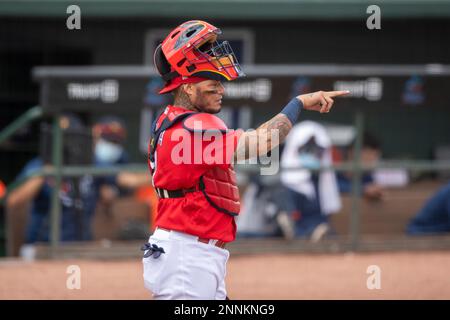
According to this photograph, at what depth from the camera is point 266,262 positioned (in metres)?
9.20

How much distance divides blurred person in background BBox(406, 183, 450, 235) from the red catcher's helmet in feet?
17.5

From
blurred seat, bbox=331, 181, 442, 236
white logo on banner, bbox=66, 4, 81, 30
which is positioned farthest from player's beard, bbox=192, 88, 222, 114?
blurred seat, bbox=331, 181, 442, 236

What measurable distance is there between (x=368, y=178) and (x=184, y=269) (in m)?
5.89

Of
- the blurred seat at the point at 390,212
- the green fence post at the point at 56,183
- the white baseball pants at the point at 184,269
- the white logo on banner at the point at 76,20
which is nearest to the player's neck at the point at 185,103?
the white baseball pants at the point at 184,269

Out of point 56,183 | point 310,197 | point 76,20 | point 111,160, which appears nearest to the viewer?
point 76,20

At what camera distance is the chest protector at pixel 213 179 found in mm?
4527

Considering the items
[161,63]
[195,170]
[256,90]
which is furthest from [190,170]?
[256,90]

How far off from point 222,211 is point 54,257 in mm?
4947

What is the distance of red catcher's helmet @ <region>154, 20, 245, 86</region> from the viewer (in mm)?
4586

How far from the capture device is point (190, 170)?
4.56 metres

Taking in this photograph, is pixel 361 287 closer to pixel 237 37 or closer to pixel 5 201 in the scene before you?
pixel 5 201

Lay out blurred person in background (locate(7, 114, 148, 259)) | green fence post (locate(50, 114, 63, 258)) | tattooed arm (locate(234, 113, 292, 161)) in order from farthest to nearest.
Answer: blurred person in background (locate(7, 114, 148, 259)) < green fence post (locate(50, 114, 63, 258)) < tattooed arm (locate(234, 113, 292, 161))

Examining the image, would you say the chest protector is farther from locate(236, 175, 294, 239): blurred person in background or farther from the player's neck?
locate(236, 175, 294, 239): blurred person in background

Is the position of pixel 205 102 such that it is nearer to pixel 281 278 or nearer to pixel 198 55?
pixel 198 55
